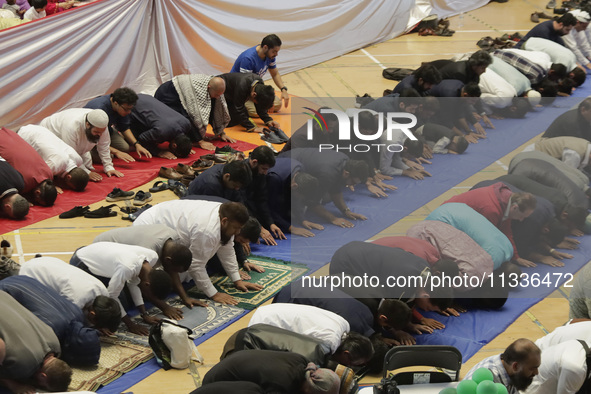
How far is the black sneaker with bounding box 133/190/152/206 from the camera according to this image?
757cm

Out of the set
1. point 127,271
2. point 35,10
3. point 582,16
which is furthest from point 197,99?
point 582,16

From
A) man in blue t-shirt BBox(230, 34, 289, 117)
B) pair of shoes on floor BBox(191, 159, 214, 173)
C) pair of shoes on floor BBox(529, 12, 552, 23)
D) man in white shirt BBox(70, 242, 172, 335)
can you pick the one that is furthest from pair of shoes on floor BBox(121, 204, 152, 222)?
pair of shoes on floor BBox(529, 12, 552, 23)

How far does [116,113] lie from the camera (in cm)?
833

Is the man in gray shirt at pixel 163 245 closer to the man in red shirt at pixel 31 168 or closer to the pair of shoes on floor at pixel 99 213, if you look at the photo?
the pair of shoes on floor at pixel 99 213

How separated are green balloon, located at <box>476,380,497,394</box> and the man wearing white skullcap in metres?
9.02

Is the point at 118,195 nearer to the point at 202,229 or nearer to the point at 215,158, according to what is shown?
the point at 215,158

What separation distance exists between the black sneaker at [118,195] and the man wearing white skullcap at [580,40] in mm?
7157

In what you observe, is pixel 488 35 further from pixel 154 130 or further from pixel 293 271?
pixel 293 271

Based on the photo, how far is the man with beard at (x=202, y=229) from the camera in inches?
241

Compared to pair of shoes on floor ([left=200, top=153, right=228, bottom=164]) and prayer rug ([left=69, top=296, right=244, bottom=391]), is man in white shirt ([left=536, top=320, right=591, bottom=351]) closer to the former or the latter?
prayer rug ([left=69, top=296, right=244, bottom=391])

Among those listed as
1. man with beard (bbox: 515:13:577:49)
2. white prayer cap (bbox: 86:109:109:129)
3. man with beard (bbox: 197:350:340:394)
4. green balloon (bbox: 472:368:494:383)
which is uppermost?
white prayer cap (bbox: 86:109:109:129)

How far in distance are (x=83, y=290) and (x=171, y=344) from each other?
643 millimetres

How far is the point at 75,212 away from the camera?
24.1ft

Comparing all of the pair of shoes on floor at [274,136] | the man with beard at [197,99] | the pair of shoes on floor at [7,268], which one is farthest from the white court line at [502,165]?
the pair of shoes on floor at [7,268]
